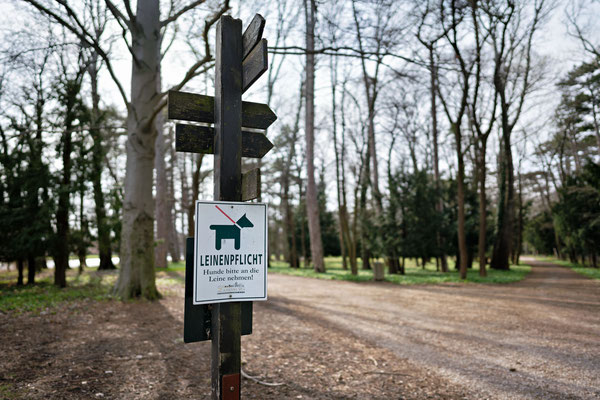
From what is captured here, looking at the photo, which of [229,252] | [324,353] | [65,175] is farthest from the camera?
[65,175]

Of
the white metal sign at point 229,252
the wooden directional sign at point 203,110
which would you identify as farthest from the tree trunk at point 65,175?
the white metal sign at point 229,252

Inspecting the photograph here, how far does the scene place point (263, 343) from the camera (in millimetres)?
5309

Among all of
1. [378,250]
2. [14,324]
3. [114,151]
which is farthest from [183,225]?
[14,324]

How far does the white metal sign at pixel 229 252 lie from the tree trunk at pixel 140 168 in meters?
6.73

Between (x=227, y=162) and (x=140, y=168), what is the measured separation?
6.73 metres

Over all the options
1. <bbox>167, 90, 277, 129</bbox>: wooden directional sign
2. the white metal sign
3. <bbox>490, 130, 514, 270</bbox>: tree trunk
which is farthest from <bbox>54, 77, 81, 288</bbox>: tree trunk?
<bbox>490, 130, 514, 270</bbox>: tree trunk

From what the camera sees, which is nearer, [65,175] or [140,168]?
[140,168]

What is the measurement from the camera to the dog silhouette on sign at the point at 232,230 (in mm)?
2170

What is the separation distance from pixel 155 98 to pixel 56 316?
16.0 feet

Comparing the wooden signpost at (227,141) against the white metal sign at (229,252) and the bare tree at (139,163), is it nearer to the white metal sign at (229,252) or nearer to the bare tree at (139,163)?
the white metal sign at (229,252)

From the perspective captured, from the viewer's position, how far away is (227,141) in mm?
2281

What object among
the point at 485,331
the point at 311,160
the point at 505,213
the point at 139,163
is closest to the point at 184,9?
the point at 139,163

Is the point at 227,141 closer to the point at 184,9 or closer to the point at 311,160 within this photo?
the point at 184,9

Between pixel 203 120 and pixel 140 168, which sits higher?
pixel 140 168
